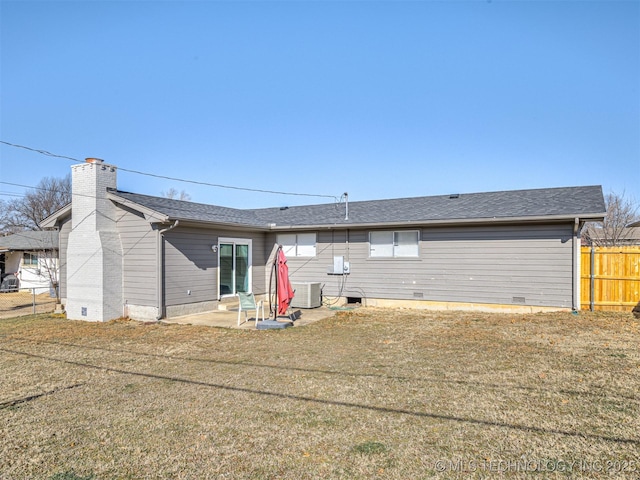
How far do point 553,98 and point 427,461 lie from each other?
1538 centimetres

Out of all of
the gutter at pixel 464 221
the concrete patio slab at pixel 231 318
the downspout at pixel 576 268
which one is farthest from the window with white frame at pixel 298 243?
the downspout at pixel 576 268

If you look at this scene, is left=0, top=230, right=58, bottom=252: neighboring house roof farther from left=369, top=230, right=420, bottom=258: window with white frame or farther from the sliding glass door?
left=369, top=230, right=420, bottom=258: window with white frame

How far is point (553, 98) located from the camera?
14898mm

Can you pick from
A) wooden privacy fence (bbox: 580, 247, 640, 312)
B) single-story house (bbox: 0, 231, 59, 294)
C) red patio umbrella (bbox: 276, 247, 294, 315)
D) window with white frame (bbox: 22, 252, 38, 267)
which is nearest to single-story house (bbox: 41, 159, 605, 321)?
wooden privacy fence (bbox: 580, 247, 640, 312)

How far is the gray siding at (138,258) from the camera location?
36.7 feet

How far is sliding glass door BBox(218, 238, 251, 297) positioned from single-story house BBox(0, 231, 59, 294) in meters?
11.7

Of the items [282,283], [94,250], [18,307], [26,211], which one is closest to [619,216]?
[282,283]

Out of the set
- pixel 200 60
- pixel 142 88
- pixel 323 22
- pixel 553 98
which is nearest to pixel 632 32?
pixel 553 98

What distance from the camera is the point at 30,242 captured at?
23.5m

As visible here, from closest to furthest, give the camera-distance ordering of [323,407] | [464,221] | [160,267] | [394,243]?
[323,407] → [160,267] → [464,221] → [394,243]

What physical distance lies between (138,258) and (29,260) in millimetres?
15818

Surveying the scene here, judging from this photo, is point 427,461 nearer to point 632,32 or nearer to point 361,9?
point 361,9

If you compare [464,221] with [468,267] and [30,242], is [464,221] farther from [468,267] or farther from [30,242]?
[30,242]

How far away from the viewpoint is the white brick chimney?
11.4m
